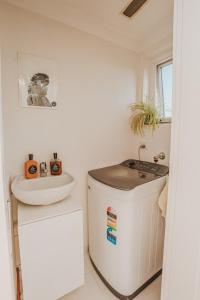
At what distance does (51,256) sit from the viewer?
1094 mm

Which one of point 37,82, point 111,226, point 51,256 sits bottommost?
point 51,256

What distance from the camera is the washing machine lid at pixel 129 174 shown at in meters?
1.25

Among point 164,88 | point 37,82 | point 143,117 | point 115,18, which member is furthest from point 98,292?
point 115,18

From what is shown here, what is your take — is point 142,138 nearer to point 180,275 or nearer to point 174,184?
Answer: point 174,184

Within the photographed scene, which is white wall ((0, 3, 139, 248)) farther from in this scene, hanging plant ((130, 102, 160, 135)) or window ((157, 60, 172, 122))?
window ((157, 60, 172, 122))

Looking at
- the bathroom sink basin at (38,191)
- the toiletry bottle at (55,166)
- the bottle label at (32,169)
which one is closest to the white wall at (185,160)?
the bathroom sink basin at (38,191)

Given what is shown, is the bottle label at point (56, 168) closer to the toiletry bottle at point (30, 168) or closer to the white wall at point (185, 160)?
the toiletry bottle at point (30, 168)

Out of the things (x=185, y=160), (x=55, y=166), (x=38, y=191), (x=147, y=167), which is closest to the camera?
(x=185, y=160)

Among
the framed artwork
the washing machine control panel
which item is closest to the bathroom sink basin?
the framed artwork

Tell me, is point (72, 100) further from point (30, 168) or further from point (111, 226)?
point (111, 226)

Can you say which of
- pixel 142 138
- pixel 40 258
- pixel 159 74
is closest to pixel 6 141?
pixel 40 258

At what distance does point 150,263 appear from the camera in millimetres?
1390

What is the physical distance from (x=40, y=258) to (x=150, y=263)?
3.12 ft

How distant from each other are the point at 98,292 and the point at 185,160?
138cm
